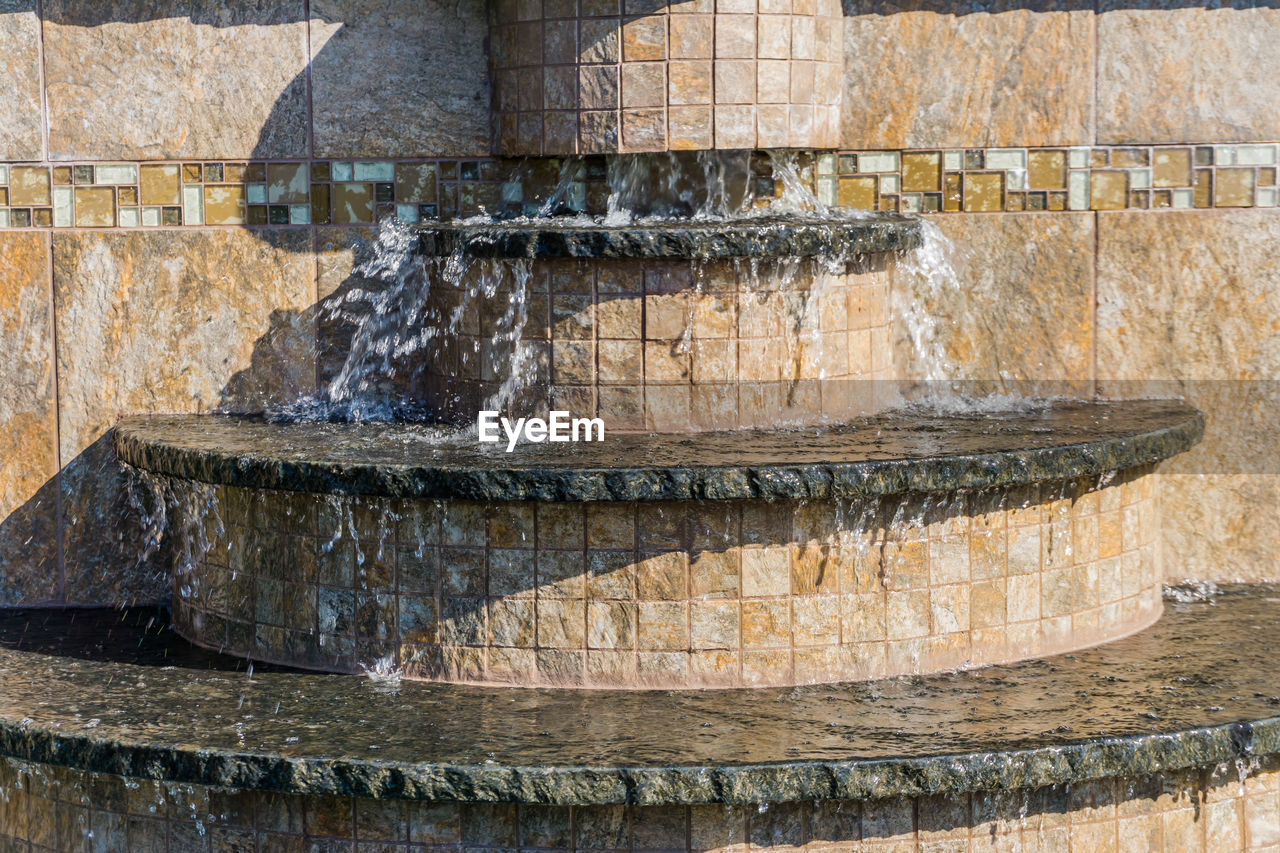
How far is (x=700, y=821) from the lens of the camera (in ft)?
14.7

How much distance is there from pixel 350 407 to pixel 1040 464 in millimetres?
2953

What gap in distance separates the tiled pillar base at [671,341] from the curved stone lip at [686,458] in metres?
0.17

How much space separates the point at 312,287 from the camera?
6684mm

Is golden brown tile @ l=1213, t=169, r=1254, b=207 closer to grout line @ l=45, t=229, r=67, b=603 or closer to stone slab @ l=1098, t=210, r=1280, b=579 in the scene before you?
stone slab @ l=1098, t=210, r=1280, b=579

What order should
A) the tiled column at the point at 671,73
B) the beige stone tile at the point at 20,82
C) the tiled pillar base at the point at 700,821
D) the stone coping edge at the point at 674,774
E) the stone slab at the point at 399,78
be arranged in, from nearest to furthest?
the stone coping edge at the point at 674,774 < the tiled pillar base at the point at 700,821 < the tiled column at the point at 671,73 < the beige stone tile at the point at 20,82 < the stone slab at the point at 399,78

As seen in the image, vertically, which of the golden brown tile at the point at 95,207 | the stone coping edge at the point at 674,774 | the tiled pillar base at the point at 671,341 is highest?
the golden brown tile at the point at 95,207

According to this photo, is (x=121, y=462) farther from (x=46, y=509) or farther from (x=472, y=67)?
(x=472, y=67)

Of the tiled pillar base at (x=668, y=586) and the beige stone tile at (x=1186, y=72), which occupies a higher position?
the beige stone tile at (x=1186, y=72)

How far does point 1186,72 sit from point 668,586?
3.43m

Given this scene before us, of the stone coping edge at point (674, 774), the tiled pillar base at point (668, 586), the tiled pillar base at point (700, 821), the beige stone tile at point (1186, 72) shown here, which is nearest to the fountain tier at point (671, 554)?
the tiled pillar base at point (668, 586)

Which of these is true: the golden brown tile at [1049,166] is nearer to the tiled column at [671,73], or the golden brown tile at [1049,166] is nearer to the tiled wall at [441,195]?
the tiled wall at [441,195]

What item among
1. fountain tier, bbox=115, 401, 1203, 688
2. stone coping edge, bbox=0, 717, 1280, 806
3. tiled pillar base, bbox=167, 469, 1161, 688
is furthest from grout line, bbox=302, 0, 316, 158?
stone coping edge, bbox=0, 717, 1280, 806

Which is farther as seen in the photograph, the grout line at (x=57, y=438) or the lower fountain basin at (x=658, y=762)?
the grout line at (x=57, y=438)

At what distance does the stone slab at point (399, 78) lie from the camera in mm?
6621
